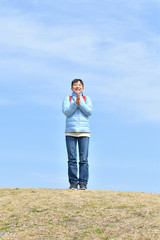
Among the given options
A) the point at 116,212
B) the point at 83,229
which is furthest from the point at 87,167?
the point at 83,229

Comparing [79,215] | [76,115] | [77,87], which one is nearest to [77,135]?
[76,115]

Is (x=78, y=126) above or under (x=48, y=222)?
above

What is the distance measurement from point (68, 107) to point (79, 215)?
401 cm

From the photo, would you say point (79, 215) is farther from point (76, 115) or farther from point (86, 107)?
point (86, 107)

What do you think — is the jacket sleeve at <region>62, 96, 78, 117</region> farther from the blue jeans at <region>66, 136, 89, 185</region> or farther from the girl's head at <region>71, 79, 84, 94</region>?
the blue jeans at <region>66, 136, 89, 185</region>

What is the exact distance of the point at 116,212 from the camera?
36.7 ft

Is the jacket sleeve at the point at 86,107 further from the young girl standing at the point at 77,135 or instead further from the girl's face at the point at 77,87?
the girl's face at the point at 77,87

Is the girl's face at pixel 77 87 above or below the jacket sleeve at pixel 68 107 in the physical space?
above

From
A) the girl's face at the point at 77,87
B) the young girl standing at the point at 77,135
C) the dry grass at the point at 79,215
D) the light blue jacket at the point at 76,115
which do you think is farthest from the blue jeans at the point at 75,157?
the girl's face at the point at 77,87

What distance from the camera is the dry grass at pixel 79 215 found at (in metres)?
9.95

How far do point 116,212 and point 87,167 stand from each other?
9.33ft

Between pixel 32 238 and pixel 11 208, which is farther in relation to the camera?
pixel 11 208

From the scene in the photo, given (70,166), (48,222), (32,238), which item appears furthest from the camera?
(70,166)

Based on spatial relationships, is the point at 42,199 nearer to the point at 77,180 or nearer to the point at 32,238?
the point at 77,180
